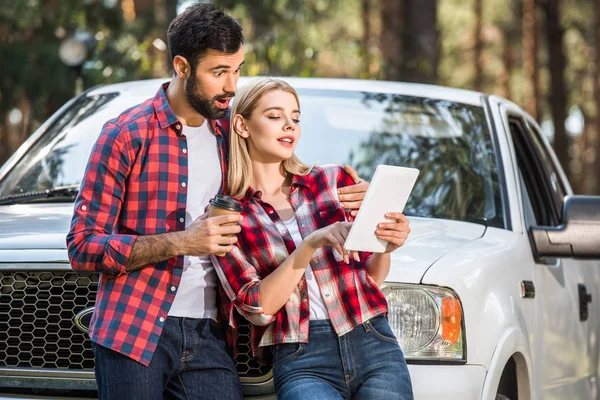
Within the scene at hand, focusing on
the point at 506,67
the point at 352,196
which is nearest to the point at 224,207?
the point at 352,196

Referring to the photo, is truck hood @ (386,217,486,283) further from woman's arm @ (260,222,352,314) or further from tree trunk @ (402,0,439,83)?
tree trunk @ (402,0,439,83)

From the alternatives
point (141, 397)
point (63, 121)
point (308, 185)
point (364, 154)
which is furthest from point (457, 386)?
point (63, 121)

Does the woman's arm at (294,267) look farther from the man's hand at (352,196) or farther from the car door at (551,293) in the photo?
the car door at (551,293)

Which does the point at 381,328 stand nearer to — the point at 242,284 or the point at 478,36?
the point at 242,284

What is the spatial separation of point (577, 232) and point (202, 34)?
1756 millimetres

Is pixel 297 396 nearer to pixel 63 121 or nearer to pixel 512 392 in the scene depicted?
pixel 512 392

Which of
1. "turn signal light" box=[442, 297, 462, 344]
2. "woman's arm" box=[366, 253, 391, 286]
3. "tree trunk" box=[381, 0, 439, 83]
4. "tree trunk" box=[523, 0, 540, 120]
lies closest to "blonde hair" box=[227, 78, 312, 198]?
"woman's arm" box=[366, 253, 391, 286]

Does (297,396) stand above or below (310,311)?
below

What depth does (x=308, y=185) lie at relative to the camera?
11.5 feet

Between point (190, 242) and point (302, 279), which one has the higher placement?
point (190, 242)

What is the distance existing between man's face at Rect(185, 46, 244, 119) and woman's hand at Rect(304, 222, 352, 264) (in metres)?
0.52

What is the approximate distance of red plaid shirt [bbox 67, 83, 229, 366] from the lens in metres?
3.20

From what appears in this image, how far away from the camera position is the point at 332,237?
3133 millimetres

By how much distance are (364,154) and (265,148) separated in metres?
1.45
